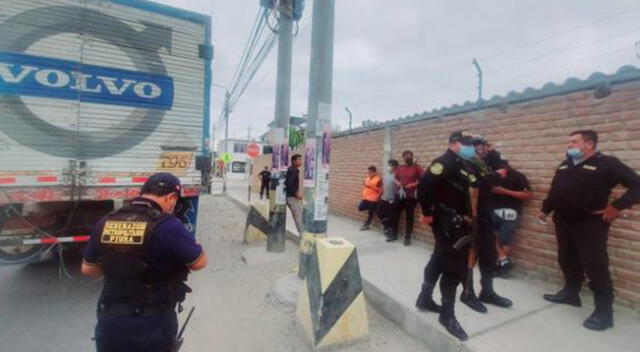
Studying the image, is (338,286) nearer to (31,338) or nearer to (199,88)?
(31,338)

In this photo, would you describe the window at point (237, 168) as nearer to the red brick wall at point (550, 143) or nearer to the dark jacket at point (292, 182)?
the dark jacket at point (292, 182)

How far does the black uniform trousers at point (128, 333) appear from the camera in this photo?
1.65 m

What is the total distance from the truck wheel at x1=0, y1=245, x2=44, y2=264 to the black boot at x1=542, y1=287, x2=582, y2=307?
598cm

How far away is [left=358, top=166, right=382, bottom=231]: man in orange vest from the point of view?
6.70m

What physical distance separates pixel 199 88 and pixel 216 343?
3361mm

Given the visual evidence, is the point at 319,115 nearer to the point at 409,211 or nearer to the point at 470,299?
the point at 470,299

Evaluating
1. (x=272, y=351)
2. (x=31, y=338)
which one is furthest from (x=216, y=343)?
(x=31, y=338)

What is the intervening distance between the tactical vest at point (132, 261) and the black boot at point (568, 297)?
12.4 ft

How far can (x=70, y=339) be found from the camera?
2.80 m

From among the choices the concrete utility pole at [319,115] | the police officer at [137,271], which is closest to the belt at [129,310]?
the police officer at [137,271]

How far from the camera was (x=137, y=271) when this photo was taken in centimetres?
162

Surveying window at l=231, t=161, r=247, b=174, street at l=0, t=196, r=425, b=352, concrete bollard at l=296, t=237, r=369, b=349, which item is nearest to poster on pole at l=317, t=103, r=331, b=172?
concrete bollard at l=296, t=237, r=369, b=349

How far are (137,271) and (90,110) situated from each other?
123 inches

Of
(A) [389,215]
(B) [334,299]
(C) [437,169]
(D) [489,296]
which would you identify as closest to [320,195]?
(B) [334,299]
